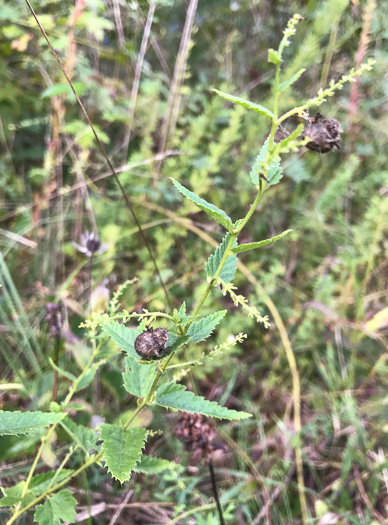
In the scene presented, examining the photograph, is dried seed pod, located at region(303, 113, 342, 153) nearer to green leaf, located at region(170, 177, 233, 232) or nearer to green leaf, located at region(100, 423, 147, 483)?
green leaf, located at region(170, 177, 233, 232)

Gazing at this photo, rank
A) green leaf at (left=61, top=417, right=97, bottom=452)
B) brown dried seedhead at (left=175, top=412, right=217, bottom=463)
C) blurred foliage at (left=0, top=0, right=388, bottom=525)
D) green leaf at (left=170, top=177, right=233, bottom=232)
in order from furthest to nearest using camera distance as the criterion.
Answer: blurred foliage at (left=0, top=0, right=388, bottom=525), brown dried seedhead at (left=175, top=412, right=217, bottom=463), green leaf at (left=61, top=417, right=97, bottom=452), green leaf at (left=170, top=177, right=233, bottom=232)

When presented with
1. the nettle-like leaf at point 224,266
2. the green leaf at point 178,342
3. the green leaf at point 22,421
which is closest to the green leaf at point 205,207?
the nettle-like leaf at point 224,266

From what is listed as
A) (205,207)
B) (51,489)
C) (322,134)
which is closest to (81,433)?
(51,489)

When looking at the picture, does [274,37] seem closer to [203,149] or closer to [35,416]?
[203,149]

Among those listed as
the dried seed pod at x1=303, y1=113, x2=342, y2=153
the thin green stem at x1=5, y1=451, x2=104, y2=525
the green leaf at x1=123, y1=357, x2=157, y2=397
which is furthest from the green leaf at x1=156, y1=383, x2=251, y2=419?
the dried seed pod at x1=303, y1=113, x2=342, y2=153

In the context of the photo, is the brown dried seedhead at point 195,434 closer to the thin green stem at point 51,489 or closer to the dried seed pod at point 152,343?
the thin green stem at point 51,489

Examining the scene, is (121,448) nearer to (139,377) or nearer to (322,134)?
(139,377)

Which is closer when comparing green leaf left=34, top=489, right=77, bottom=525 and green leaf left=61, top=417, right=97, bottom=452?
green leaf left=34, top=489, right=77, bottom=525
